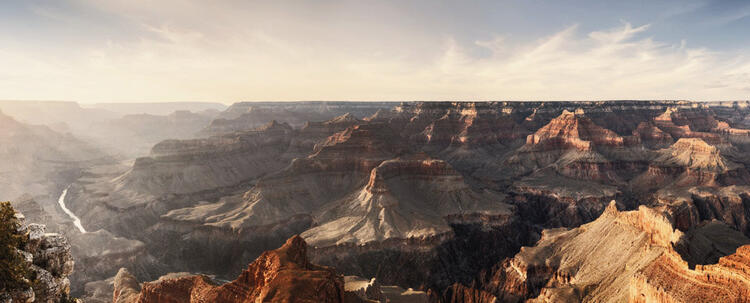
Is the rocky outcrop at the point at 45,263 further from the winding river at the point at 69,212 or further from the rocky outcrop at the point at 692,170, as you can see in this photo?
the rocky outcrop at the point at 692,170

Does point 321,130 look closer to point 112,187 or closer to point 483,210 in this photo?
point 112,187

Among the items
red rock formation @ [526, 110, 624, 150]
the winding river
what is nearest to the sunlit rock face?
red rock formation @ [526, 110, 624, 150]

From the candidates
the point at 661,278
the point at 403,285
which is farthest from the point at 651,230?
Result: the point at 403,285

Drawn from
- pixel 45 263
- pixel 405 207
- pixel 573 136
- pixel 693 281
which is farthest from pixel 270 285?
pixel 573 136

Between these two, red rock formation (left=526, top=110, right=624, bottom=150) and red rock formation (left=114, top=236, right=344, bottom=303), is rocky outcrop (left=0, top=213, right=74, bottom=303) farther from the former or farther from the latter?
red rock formation (left=526, top=110, right=624, bottom=150)

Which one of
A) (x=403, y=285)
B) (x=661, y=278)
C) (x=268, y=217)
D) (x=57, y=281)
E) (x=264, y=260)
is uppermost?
(x=57, y=281)

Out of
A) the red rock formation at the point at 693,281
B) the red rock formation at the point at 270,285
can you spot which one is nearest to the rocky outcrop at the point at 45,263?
the red rock formation at the point at 270,285

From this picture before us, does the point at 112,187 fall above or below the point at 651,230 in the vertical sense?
below
